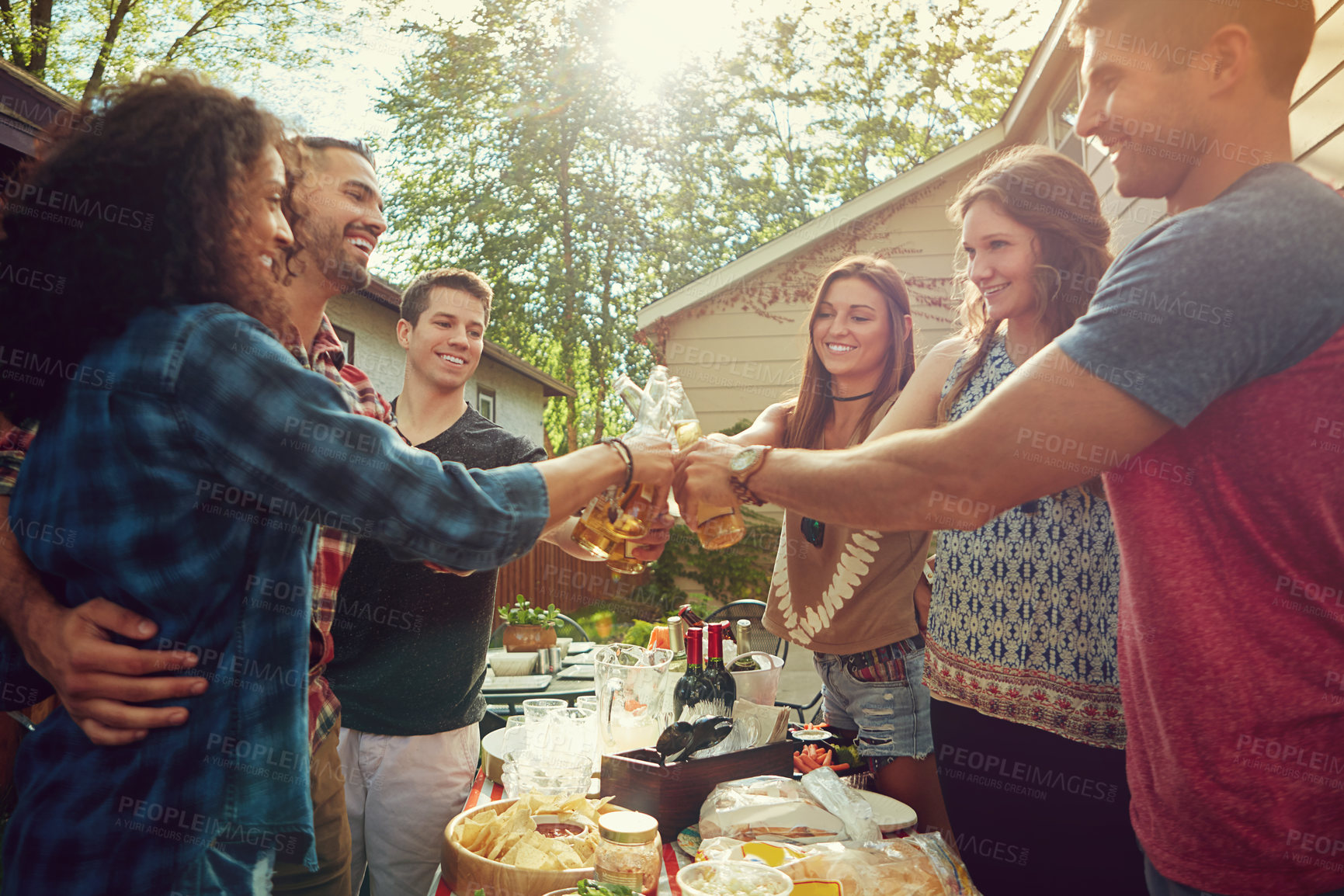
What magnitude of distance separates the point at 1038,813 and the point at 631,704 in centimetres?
118

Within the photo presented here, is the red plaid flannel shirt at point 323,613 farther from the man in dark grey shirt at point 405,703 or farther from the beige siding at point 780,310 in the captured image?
the beige siding at point 780,310

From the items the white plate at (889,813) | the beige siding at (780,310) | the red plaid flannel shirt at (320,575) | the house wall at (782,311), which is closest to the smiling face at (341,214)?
the red plaid flannel shirt at (320,575)

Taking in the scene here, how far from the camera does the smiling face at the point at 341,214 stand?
2.43m

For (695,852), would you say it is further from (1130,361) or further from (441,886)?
(1130,361)

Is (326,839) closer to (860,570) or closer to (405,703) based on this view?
(405,703)

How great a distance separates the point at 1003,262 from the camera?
2129 mm

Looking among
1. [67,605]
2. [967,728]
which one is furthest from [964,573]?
[67,605]

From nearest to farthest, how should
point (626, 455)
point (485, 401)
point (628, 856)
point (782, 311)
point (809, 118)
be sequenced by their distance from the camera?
1. point (628, 856)
2. point (626, 455)
3. point (782, 311)
4. point (485, 401)
5. point (809, 118)

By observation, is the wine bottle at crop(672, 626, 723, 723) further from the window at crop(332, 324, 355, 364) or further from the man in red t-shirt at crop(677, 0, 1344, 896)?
the window at crop(332, 324, 355, 364)

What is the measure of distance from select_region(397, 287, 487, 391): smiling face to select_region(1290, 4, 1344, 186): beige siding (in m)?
2.98

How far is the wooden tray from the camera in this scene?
1997 mm

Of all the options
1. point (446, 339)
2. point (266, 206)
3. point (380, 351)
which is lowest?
point (266, 206)

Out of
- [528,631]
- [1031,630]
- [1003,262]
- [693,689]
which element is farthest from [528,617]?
[1003,262]

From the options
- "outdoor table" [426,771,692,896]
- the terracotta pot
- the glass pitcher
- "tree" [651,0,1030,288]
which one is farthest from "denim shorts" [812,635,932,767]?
"tree" [651,0,1030,288]
